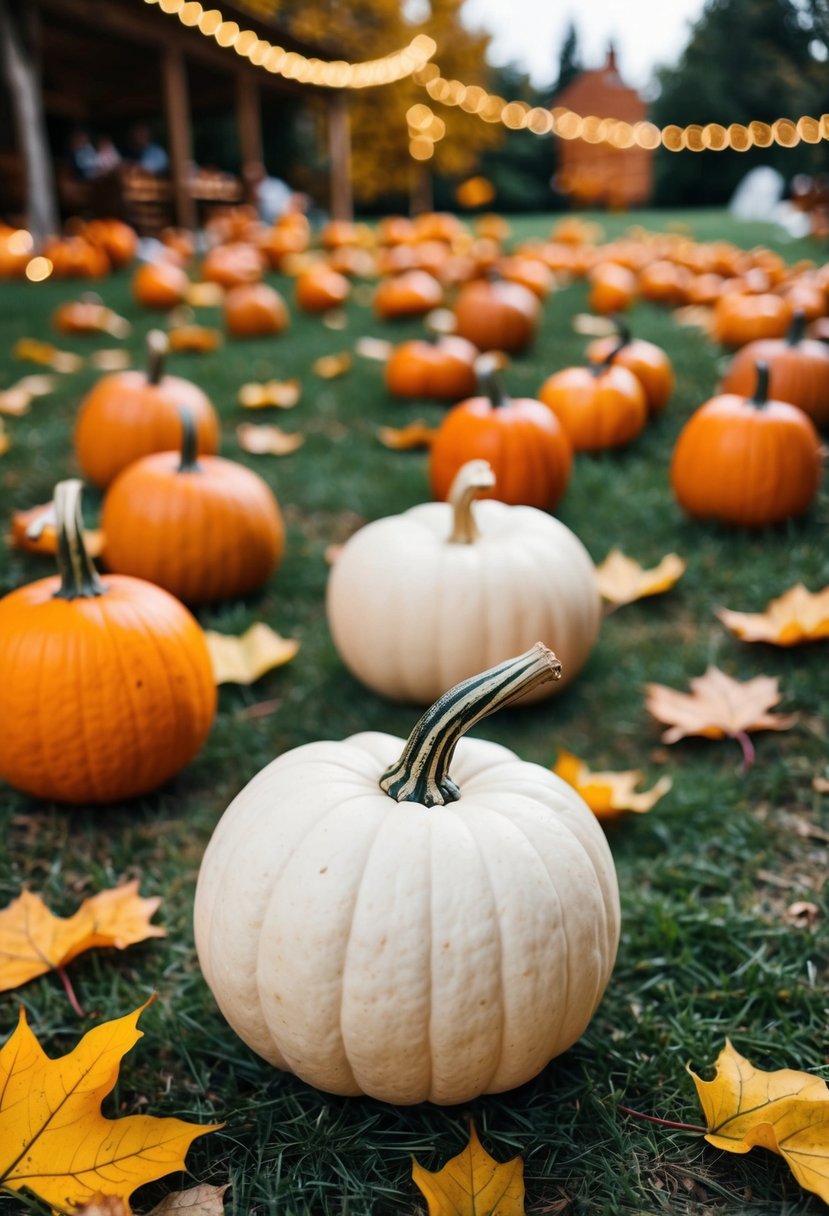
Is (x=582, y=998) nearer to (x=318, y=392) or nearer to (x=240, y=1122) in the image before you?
(x=240, y=1122)

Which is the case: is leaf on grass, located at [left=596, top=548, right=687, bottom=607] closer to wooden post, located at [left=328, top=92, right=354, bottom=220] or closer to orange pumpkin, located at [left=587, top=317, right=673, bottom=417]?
orange pumpkin, located at [left=587, top=317, right=673, bottom=417]

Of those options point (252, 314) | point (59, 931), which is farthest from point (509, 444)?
point (252, 314)

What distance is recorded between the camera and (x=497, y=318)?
5449 millimetres

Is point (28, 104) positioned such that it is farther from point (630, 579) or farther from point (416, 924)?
point (416, 924)

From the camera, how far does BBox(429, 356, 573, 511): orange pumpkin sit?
10.4 ft

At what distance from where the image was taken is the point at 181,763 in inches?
83.0

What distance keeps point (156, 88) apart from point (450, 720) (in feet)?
58.1

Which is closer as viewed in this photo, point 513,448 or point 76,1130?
point 76,1130

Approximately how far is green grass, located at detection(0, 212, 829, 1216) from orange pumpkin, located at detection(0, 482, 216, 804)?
14 cm

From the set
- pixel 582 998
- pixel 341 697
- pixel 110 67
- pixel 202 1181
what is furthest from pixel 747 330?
pixel 110 67

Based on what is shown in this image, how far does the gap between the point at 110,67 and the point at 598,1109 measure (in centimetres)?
1786

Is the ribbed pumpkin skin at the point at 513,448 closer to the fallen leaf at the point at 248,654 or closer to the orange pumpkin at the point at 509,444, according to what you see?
the orange pumpkin at the point at 509,444

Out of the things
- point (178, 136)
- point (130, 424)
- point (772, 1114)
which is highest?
point (178, 136)

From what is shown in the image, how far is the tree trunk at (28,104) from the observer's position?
9.10m
